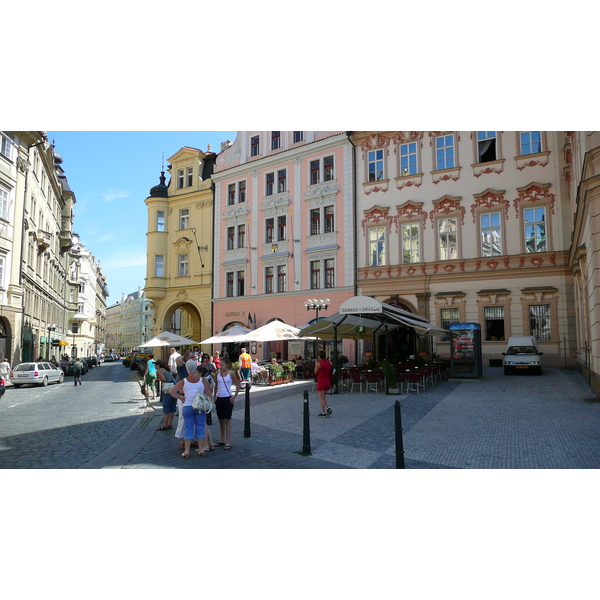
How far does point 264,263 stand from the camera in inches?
1377

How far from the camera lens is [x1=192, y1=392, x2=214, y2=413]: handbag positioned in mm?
8672

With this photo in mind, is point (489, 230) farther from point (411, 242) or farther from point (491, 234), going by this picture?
point (411, 242)

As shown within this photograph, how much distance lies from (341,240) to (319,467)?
79.7ft

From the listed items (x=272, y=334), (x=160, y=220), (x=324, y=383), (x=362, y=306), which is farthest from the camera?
(x=160, y=220)

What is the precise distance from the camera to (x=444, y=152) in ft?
91.8

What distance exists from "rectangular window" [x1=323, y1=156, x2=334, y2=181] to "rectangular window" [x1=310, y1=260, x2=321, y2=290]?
5.23 meters

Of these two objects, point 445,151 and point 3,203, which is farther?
point 3,203

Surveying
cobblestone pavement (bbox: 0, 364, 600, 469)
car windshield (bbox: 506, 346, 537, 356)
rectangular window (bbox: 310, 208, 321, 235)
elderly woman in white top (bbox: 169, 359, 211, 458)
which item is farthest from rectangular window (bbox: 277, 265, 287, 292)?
elderly woman in white top (bbox: 169, 359, 211, 458)

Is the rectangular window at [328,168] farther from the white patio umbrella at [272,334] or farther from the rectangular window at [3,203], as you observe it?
the rectangular window at [3,203]

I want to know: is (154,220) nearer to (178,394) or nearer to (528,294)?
(528,294)

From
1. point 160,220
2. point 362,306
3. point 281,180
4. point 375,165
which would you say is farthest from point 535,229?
point 160,220

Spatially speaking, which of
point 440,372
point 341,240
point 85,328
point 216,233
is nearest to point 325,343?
point 341,240

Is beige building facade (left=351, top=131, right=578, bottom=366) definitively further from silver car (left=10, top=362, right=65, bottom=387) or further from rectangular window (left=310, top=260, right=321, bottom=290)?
silver car (left=10, top=362, right=65, bottom=387)

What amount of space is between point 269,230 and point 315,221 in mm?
3772
